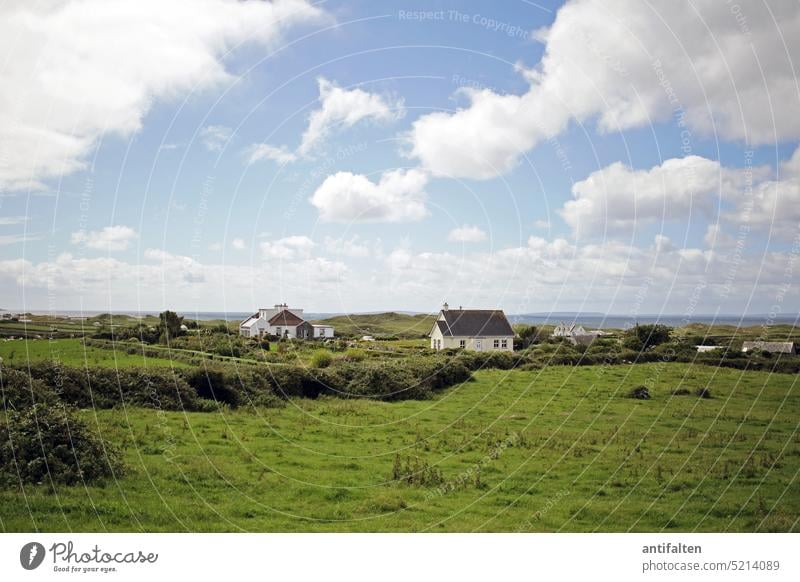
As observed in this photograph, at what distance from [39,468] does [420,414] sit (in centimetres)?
1080

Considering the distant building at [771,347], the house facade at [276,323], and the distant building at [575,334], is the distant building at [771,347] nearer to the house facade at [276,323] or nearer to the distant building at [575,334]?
the distant building at [575,334]

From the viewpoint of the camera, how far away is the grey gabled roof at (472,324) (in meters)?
25.9

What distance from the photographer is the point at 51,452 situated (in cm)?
1087

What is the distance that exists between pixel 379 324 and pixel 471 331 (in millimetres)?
4189

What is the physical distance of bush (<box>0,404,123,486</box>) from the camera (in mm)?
10531

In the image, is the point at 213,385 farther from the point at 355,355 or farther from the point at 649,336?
the point at 649,336

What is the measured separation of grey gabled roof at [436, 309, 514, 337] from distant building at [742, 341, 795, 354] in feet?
35.7

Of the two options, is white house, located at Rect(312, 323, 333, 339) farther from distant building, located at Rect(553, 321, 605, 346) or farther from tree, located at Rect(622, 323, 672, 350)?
tree, located at Rect(622, 323, 672, 350)

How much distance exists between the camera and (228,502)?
1067 centimetres

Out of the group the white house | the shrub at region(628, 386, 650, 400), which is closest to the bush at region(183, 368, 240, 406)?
the white house

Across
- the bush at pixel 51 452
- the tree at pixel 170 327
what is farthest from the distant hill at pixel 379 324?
the bush at pixel 51 452

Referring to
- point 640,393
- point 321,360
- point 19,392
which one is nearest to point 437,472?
point 19,392
